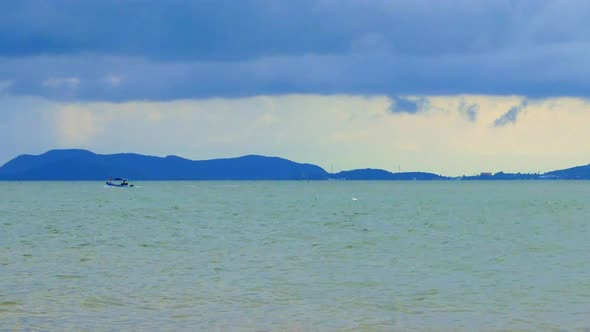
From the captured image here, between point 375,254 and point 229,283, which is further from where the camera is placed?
point 375,254

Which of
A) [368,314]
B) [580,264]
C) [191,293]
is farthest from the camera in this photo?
[580,264]

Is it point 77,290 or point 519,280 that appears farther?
point 519,280

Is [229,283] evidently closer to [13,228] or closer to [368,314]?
[368,314]

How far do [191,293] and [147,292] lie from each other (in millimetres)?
2087

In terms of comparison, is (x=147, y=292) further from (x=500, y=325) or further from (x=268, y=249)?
(x=268, y=249)

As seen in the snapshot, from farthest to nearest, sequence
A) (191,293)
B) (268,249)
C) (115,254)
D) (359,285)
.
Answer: (268,249), (115,254), (359,285), (191,293)

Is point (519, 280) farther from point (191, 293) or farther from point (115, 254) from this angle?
point (115, 254)

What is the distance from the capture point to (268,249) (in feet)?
202

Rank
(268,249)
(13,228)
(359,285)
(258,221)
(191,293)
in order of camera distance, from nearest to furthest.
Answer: (191,293) → (359,285) → (268,249) → (13,228) → (258,221)

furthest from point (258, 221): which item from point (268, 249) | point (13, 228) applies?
point (268, 249)

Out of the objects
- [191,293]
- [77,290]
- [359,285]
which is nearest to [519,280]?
[359,285]

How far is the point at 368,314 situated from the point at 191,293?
939cm

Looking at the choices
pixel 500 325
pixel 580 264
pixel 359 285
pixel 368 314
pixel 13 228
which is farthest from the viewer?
pixel 13 228

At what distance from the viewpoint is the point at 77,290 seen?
3922 centimetres
